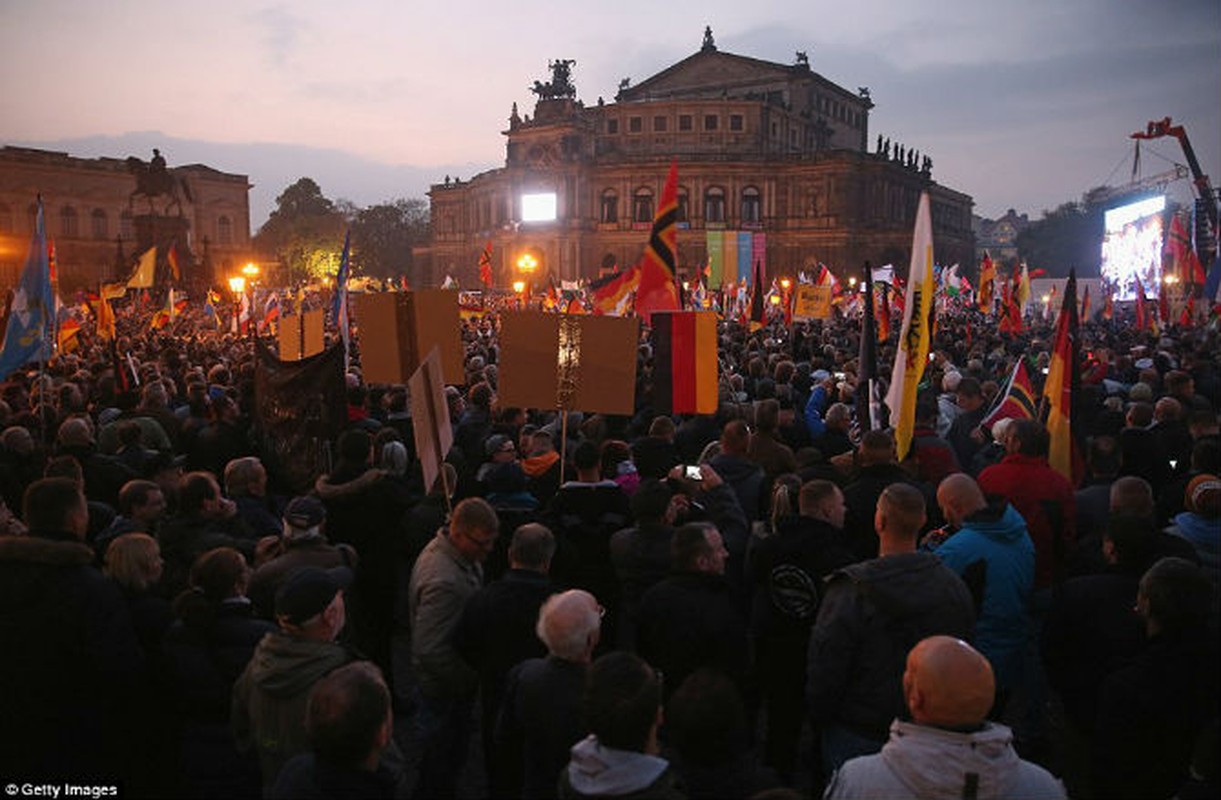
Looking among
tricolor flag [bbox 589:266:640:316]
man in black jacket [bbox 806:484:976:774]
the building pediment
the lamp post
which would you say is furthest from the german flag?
the building pediment

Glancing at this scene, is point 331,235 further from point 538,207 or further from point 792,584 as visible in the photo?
point 792,584

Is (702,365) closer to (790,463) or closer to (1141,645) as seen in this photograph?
(790,463)

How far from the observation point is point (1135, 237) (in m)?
46.0

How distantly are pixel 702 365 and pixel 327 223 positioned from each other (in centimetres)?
9629

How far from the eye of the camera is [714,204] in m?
66.9

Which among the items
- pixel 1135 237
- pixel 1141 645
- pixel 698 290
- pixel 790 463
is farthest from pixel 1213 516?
pixel 1135 237

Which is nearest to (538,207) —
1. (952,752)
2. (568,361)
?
(568,361)

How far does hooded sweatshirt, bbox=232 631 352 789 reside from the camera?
344 cm

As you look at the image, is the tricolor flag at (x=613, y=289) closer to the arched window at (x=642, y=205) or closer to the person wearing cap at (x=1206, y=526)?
the person wearing cap at (x=1206, y=526)

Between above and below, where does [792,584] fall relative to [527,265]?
below

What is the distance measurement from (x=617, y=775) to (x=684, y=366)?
232 inches

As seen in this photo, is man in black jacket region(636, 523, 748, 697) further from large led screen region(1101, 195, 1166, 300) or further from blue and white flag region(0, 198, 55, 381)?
large led screen region(1101, 195, 1166, 300)

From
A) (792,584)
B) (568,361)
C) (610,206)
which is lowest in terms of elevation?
(792,584)

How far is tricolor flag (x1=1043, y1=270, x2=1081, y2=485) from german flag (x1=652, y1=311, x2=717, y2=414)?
276 centimetres
